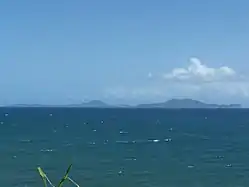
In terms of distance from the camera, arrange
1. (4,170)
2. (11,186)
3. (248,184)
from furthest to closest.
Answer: (4,170) < (248,184) < (11,186)

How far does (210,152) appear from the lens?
66062mm

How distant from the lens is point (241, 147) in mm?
72562

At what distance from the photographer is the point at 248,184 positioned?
41.1 meters

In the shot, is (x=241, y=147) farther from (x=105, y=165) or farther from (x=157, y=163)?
(x=105, y=165)

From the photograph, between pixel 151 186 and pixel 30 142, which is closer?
pixel 151 186

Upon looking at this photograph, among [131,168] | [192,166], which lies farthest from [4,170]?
[192,166]

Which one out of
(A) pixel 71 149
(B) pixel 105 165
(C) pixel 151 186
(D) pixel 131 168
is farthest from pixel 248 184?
(A) pixel 71 149

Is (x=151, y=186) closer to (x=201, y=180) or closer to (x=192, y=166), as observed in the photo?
(x=201, y=180)

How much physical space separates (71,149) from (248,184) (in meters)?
30.5

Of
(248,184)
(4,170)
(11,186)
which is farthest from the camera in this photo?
(4,170)

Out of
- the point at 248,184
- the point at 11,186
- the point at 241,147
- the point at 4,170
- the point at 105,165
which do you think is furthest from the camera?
the point at 241,147

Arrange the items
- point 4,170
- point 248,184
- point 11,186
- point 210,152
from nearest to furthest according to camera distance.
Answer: point 11,186, point 248,184, point 4,170, point 210,152

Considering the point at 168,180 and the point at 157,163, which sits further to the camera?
the point at 157,163

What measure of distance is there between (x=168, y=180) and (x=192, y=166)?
9.77 meters
